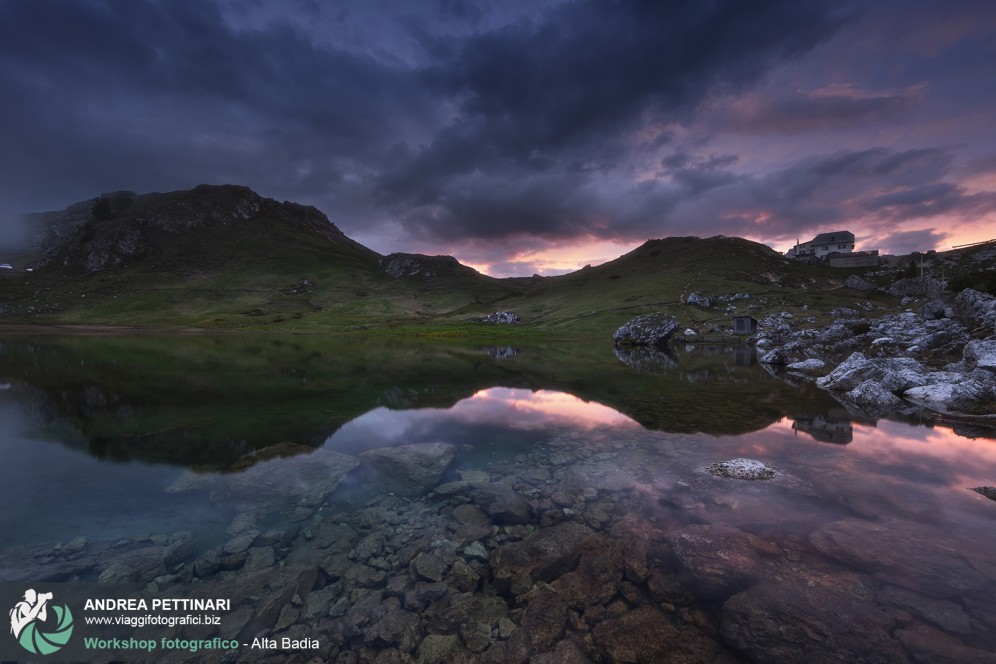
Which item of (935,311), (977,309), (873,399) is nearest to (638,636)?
(873,399)

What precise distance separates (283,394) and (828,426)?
117 feet

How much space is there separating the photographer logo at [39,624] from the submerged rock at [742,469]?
18098 mm

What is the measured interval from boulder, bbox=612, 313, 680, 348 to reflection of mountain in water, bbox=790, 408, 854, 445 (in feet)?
207

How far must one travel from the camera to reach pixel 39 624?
7.57 meters

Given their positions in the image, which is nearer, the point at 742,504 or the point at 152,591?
the point at 152,591

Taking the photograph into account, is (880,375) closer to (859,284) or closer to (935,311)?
(935,311)

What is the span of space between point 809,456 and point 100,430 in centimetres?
3370

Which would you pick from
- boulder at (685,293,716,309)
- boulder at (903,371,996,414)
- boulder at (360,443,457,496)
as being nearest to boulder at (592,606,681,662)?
boulder at (360,443,457,496)

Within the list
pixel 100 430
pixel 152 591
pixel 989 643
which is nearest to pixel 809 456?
pixel 989 643

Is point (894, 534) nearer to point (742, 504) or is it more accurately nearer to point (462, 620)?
point (742, 504)

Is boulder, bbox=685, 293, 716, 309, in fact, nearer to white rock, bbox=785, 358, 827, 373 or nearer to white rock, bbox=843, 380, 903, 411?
white rock, bbox=785, 358, 827, 373

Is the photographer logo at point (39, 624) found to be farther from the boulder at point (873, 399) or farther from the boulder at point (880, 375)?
the boulder at point (880, 375)

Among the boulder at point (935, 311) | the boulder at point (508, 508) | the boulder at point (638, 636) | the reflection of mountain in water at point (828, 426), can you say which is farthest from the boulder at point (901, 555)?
the boulder at point (935, 311)

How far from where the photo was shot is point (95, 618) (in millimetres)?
7859
